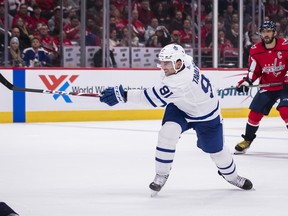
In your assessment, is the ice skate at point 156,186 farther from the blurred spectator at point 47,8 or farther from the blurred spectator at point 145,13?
the blurred spectator at point 145,13

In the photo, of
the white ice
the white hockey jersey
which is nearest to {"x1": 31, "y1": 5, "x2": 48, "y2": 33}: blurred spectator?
the white ice

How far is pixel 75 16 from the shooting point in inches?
380

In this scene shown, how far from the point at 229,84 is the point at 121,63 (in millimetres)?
1693

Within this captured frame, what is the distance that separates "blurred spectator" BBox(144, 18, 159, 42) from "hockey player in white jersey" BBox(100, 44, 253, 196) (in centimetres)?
678

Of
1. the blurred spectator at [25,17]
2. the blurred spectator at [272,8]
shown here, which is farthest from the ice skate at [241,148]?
the blurred spectator at [272,8]

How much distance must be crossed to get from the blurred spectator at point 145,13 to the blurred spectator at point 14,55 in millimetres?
2341

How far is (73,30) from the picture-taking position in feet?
31.6

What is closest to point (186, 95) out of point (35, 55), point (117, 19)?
point (35, 55)

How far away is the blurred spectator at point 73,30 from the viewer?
9.59m

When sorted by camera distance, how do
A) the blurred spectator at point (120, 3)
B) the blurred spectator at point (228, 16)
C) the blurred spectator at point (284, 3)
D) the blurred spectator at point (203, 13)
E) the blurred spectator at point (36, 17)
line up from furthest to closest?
1. the blurred spectator at point (284, 3)
2. the blurred spectator at point (228, 16)
3. the blurred spectator at point (203, 13)
4. the blurred spectator at point (120, 3)
5. the blurred spectator at point (36, 17)

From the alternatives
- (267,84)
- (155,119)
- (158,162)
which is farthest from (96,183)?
(155,119)

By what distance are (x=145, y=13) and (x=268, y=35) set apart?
5217 mm

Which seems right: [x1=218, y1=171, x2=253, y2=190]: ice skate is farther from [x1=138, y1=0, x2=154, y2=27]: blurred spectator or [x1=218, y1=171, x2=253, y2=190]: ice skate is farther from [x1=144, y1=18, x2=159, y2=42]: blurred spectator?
[x1=138, y1=0, x2=154, y2=27]: blurred spectator

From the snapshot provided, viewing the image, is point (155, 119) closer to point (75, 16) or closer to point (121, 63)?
point (121, 63)
